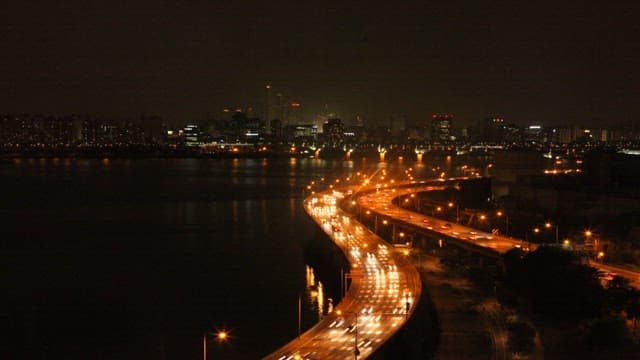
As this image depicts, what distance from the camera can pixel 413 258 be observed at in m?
8.14

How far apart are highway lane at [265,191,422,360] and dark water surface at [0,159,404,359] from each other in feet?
2.33

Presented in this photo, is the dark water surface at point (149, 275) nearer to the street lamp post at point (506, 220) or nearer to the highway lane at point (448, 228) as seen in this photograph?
the highway lane at point (448, 228)

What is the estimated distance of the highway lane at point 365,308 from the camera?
13.8ft

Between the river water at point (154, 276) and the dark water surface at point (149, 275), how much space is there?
18mm

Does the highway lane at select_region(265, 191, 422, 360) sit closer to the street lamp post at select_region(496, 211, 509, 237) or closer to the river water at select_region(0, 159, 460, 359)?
the river water at select_region(0, 159, 460, 359)

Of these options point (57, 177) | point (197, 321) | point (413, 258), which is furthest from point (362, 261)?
point (57, 177)

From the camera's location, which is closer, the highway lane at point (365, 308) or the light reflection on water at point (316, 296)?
the highway lane at point (365, 308)

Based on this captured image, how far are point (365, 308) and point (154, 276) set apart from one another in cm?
422

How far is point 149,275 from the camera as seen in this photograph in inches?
346

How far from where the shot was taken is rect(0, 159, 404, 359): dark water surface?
6.12 m

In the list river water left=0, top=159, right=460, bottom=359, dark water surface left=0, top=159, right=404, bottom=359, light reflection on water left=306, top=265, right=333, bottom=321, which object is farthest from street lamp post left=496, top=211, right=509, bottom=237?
light reflection on water left=306, top=265, right=333, bottom=321

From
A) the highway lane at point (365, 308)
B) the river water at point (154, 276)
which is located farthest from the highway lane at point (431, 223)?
the river water at point (154, 276)

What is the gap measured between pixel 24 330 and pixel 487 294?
427 cm

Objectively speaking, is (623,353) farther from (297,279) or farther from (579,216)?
(579,216)
